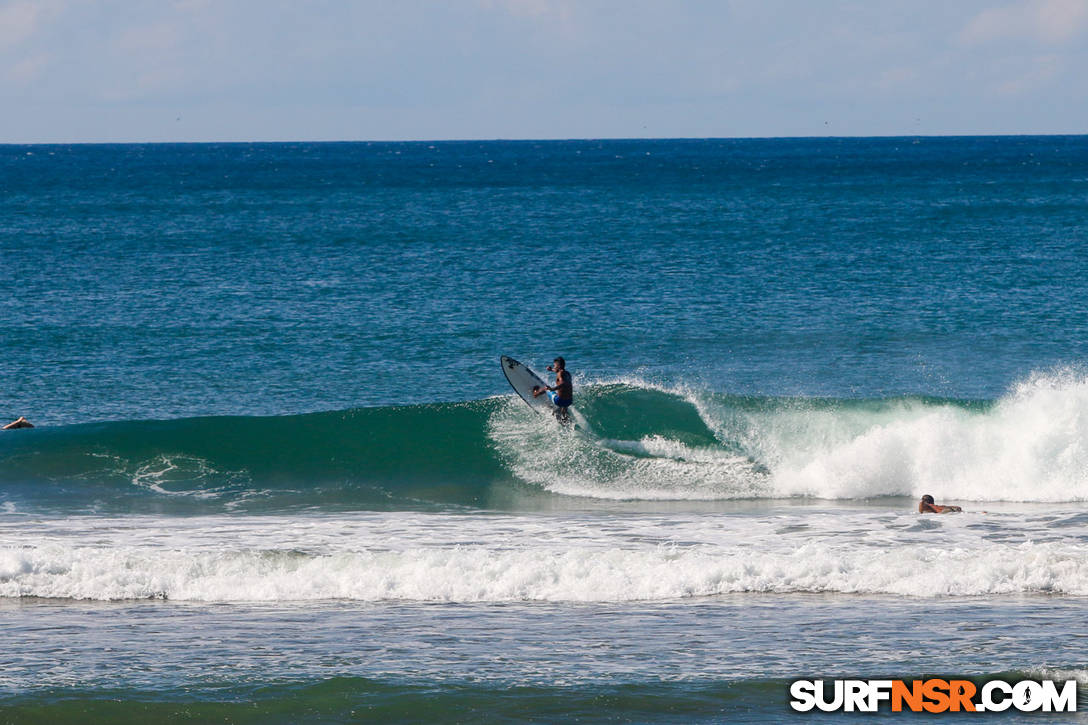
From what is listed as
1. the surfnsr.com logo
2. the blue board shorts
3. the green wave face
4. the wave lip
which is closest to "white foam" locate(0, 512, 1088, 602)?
the wave lip

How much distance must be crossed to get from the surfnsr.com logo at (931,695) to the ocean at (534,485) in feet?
0.59

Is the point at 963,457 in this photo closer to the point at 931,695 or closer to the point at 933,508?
the point at 933,508

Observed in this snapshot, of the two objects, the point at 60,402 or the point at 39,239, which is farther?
the point at 39,239

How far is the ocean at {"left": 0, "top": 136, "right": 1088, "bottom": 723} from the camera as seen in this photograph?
1162 cm

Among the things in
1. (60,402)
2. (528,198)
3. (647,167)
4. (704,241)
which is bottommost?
(60,402)

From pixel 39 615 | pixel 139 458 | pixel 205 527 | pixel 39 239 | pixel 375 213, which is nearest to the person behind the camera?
pixel 39 615

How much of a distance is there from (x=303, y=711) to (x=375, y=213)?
72.4 meters

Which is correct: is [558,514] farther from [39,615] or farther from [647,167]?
[647,167]

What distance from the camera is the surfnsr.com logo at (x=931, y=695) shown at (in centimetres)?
1055

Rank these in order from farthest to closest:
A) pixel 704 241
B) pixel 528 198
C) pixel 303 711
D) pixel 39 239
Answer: pixel 528 198, pixel 39 239, pixel 704 241, pixel 303 711

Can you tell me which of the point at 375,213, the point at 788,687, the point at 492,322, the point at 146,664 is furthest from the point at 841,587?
the point at 375,213

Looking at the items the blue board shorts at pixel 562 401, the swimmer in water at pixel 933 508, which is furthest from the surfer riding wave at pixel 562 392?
the swimmer in water at pixel 933 508

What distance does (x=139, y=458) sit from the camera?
23141 millimetres

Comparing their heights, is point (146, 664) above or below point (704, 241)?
below
